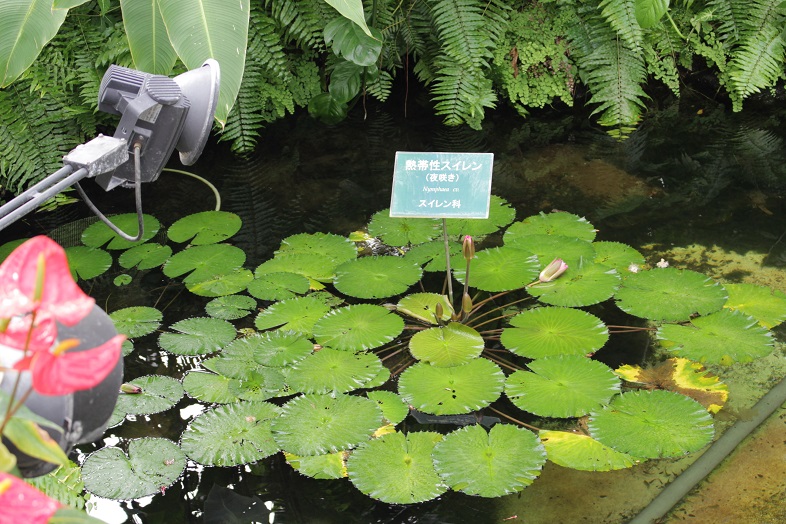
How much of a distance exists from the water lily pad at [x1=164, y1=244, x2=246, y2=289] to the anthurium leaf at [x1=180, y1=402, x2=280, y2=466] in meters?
0.72

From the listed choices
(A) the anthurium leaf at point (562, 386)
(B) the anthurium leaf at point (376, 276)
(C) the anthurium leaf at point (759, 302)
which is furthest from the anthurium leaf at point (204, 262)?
(C) the anthurium leaf at point (759, 302)

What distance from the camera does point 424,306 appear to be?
262 centimetres

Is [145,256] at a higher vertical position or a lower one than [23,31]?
lower

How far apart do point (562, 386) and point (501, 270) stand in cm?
61

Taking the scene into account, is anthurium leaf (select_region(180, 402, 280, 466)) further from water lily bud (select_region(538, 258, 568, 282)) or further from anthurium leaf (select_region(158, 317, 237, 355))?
water lily bud (select_region(538, 258, 568, 282))

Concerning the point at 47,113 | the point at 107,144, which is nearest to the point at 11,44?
the point at 47,113

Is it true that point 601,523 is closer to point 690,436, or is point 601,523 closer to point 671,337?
point 690,436

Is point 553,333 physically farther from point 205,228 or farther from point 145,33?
point 145,33

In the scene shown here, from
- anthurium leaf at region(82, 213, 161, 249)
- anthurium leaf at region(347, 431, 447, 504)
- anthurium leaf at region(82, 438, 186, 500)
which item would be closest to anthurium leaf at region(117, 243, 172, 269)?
anthurium leaf at region(82, 213, 161, 249)

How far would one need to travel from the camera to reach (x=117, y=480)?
6.76 ft

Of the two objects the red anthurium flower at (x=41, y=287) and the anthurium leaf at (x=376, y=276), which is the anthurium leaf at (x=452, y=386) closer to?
the anthurium leaf at (x=376, y=276)

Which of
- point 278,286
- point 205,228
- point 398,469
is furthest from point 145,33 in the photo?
point 398,469

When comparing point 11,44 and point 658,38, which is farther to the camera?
point 658,38

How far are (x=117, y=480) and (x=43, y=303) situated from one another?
1610 mm
